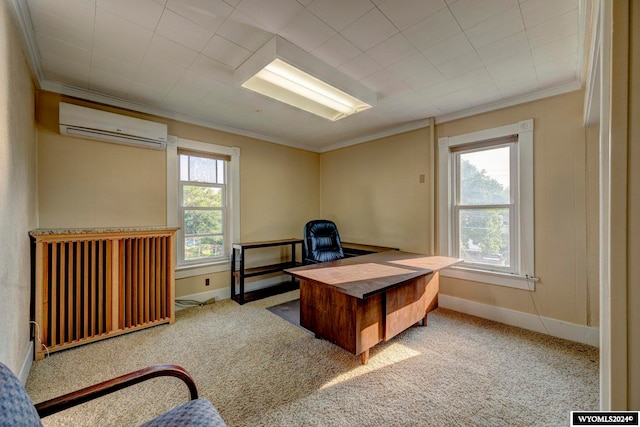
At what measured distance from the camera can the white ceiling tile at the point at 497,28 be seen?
1719 millimetres

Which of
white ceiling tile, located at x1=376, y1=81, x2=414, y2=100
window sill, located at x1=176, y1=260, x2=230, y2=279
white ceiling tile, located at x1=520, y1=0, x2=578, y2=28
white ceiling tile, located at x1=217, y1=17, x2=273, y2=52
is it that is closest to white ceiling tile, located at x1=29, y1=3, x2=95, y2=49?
white ceiling tile, located at x1=217, y1=17, x2=273, y2=52

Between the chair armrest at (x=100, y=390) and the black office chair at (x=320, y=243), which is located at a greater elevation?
the black office chair at (x=320, y=243)

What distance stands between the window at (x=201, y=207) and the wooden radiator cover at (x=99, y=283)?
0.67m

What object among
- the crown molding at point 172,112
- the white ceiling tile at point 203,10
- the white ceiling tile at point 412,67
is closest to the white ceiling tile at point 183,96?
the crown molding at point 172,112

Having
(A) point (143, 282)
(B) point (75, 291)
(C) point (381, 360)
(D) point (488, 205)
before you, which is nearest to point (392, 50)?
(D) point (488, 205)

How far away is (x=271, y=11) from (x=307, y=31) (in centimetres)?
28

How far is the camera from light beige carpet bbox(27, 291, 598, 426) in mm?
1631

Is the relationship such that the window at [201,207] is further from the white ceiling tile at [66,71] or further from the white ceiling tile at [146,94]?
the white ceiling tile at [66,71]

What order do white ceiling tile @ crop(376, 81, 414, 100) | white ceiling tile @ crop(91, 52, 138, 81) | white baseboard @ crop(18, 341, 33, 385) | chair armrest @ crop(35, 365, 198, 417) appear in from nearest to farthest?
chair armrest @ crop(35, 365, 198, 417), white baseboard @ crop(18, 341, 33, 385), white ceiling tile @ crop(91, 52, 138, 81), white ceiling tile @ crop(376, 81, 414, 100)

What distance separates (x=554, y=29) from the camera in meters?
1.84

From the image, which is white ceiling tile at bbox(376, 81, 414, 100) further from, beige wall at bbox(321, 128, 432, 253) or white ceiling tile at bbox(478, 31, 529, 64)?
beige wall at bbox(321, 128, 432, 253)

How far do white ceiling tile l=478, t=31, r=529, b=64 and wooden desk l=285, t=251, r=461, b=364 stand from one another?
1.89m

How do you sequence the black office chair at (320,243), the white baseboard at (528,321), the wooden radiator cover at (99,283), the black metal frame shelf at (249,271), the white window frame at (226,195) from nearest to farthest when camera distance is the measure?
the wooden radiator cover at (99,283)
the white baseboard at (528,321)
the white window frame at (226,195)
the black office chair at (320,243)
the black metal frame shelf at (249,271)

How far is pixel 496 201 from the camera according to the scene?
3121 millimetres
